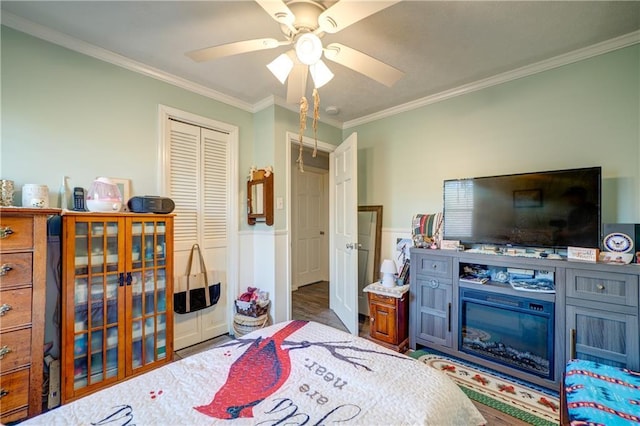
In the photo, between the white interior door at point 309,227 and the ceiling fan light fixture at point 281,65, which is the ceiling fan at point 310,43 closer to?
the ceiling fan light fixture at point 281,65

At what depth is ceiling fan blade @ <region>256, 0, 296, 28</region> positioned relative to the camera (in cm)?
118

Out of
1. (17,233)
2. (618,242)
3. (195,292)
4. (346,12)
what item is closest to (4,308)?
(17,233)

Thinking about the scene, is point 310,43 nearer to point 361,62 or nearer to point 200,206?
point 361,62

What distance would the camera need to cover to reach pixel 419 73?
7.82 feet

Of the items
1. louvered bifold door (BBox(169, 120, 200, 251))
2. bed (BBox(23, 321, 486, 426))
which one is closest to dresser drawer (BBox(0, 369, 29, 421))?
bed (BBox(23, 321, 486, 426))

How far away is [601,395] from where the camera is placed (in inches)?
49.1

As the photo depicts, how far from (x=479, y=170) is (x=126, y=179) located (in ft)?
10.1

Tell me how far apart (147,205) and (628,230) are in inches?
130

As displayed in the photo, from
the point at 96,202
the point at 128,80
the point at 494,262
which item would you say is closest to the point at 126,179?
the point at 96,202

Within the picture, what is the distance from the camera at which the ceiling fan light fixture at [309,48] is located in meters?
1.38

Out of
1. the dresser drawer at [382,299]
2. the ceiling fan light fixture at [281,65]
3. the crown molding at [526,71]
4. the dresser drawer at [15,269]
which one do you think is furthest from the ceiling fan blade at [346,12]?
the dresser drawer at [382,299]

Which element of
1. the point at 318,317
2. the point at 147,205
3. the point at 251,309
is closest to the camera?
the point at 147,205

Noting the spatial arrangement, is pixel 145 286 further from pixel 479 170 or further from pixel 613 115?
pixel 613 115

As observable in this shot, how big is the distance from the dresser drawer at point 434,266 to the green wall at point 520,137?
62 cm
